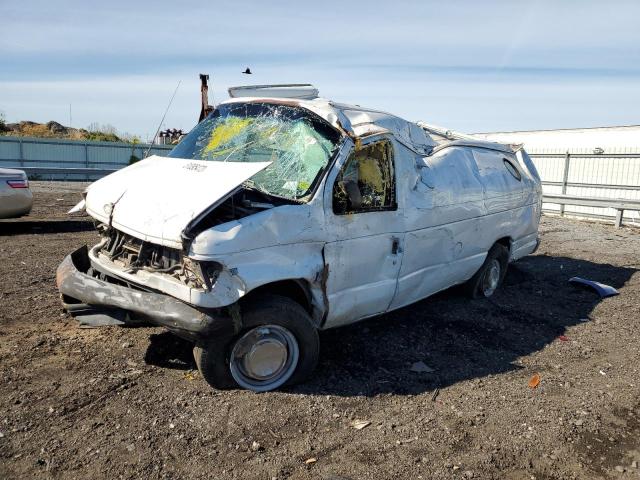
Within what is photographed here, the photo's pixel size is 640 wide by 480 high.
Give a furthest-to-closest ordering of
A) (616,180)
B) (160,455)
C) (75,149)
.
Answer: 1. (75,149)
2. (616,180)
3. (160,455)

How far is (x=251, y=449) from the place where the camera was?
3.31 m

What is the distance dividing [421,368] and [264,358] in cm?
149

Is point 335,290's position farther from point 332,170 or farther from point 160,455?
point 160,455

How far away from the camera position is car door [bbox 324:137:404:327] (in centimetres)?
423

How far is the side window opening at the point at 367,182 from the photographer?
4273 mm

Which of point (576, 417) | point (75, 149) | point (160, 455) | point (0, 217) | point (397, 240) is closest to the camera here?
point (160, 455)

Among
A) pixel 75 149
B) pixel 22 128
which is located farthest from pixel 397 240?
pixel 22 128

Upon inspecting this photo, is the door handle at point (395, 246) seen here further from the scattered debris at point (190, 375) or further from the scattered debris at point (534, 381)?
the scattered debris at point (190, 375)

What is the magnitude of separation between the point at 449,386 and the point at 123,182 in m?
3.14

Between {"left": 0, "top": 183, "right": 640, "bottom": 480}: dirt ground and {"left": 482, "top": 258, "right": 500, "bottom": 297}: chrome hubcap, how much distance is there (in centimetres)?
77

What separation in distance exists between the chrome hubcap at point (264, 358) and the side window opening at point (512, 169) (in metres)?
4.52

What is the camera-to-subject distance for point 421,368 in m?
4.63

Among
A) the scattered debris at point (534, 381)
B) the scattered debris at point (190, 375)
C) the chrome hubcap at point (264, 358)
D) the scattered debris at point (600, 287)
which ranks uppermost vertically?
the chrome hubcap at point (264, 358)

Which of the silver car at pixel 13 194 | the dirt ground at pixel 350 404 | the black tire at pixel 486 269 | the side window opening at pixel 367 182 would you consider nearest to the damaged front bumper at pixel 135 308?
the dirt ground at pixel 350 404
